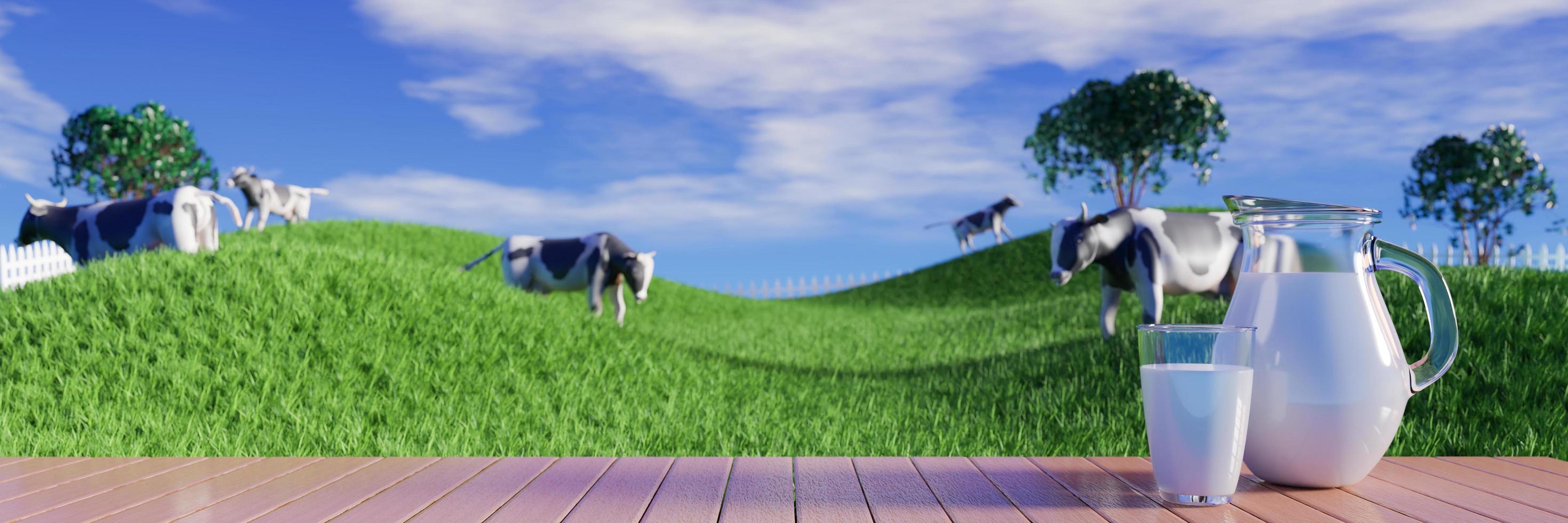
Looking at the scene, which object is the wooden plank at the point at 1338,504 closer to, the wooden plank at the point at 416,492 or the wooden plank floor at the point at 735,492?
the wooden plank floor at the point at 735,492

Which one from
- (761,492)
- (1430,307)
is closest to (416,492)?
(761,492)

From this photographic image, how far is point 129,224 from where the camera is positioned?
8852 millimetres

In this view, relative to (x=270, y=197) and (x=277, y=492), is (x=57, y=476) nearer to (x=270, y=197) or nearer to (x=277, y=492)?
(x=277, y=492)

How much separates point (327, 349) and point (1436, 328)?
20.0ft

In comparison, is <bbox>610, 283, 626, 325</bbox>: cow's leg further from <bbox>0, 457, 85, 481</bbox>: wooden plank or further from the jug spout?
the jug spout

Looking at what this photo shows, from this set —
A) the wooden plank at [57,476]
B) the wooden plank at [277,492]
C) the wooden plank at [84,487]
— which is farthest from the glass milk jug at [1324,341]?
the wooden plank at [57,476]

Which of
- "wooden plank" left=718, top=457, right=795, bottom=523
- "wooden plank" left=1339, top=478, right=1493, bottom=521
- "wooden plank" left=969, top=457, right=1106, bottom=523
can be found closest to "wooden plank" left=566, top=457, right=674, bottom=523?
"wooden plank" left=718, top=457, right=795, bottom=523

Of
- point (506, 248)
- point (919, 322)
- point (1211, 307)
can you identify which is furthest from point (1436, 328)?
point (919, 322)

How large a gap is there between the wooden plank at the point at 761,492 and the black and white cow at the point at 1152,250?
16.4 feet

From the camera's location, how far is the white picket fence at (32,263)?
12.9m

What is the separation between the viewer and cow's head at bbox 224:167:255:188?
14734mm

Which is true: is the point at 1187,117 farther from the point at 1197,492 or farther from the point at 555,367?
the point at 1197,492

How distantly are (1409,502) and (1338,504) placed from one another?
171 mm

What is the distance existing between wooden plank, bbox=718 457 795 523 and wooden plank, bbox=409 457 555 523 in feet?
1.49
